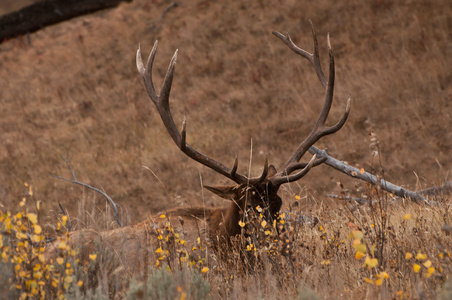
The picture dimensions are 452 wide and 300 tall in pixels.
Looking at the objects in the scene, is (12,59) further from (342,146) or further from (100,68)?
(342,146)

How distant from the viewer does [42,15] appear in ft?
69.9

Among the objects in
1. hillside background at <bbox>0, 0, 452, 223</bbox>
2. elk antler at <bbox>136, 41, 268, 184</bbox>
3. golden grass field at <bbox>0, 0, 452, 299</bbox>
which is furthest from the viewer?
hillside background at <bbox>0, 0, 452, 223</bbox>

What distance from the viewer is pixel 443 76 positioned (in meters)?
13.9

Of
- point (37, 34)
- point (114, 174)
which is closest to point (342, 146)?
point (114, 174)

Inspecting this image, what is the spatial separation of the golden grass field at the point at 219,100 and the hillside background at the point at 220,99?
1.7 inches

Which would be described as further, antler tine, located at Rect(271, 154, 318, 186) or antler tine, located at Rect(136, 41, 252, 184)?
antler tine, located at Rect(136, 41, 252, 184)

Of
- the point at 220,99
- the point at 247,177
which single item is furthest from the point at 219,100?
Answer: the point at 247,177

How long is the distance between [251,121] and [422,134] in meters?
4.45

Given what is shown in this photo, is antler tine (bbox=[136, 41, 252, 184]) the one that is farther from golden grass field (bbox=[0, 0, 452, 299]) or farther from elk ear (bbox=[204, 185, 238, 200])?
golden grass field (bbox=[0, 0, 452, 299])

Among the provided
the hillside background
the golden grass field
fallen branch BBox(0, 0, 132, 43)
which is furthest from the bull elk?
fallen branch BBox(0, 0, 132, 43)

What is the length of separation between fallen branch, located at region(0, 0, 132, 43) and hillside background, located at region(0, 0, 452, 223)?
809mm

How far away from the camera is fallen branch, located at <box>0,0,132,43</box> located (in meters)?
21.1

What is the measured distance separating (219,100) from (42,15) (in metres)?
9.64

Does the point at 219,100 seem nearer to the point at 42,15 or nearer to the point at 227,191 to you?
the point at 42,15
